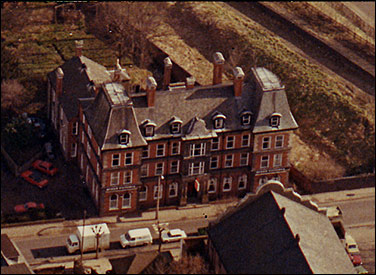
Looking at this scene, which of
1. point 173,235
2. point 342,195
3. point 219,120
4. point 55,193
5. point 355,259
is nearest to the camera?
point 355,259

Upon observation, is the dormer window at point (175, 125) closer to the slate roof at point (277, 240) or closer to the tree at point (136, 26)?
the tree at point (136, 26)

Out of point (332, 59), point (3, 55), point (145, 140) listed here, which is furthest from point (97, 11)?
point (332, 59)

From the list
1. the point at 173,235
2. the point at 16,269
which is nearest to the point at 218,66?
the point at 173,235

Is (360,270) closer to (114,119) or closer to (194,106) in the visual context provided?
(194,106)

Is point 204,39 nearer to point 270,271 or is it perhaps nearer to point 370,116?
point 370,116

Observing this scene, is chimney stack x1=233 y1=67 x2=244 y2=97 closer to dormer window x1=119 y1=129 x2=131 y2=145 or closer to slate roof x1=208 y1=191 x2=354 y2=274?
dormer window x1=119 y1=129 x2=131 y2=145

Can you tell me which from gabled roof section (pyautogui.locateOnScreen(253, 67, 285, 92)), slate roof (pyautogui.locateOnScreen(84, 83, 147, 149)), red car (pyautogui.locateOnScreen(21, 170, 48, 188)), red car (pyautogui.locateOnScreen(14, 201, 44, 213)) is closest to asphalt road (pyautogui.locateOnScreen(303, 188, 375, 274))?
gabled roof section (pyautogui.locateOnScreen(253, 67, 285, 92))
